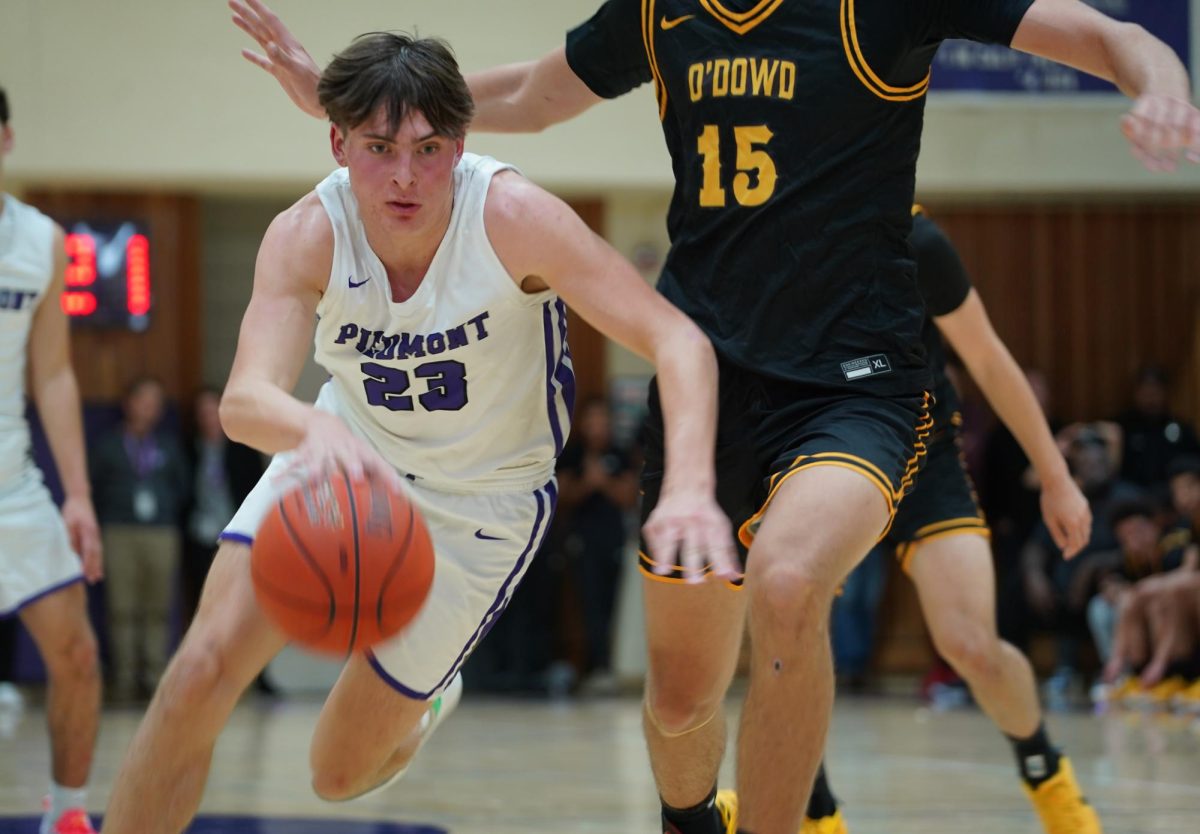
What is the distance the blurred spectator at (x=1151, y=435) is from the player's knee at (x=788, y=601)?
362 inches

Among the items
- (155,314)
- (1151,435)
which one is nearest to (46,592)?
(155,314)

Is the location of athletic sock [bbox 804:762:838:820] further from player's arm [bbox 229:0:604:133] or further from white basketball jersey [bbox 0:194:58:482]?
white basketball jersey [bbox 0:194:58:482]

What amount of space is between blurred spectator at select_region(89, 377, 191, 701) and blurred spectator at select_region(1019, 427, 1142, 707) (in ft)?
19.6

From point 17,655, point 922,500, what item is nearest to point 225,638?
point 922,500

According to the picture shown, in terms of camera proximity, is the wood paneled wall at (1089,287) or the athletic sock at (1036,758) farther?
the wood paneled wall at (1089,287)

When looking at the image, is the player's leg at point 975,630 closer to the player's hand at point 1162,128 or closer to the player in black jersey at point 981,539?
the player in black jersey at point 981,539

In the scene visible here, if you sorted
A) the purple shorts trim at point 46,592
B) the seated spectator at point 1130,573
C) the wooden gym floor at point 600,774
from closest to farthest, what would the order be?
the purple shorts trim at point 46,592 < the wooden gym floor at point 600,774 < the seated spectator at point 1130,573

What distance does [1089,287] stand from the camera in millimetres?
13156

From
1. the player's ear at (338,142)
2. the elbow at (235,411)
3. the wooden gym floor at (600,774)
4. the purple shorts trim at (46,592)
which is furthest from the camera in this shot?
the wooden gym floor at (600,774)

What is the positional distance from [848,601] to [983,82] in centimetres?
396

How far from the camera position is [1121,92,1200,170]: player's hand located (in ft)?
8.74

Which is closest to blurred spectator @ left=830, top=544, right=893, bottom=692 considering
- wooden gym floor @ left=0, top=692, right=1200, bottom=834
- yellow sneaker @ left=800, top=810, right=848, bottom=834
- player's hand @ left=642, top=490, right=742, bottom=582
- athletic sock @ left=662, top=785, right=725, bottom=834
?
wooden gym floor @ left=0, top=692, right=1200, bottom=834

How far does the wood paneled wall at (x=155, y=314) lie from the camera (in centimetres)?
1199

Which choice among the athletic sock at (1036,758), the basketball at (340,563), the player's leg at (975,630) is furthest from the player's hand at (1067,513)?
the basketball at (340,563)
